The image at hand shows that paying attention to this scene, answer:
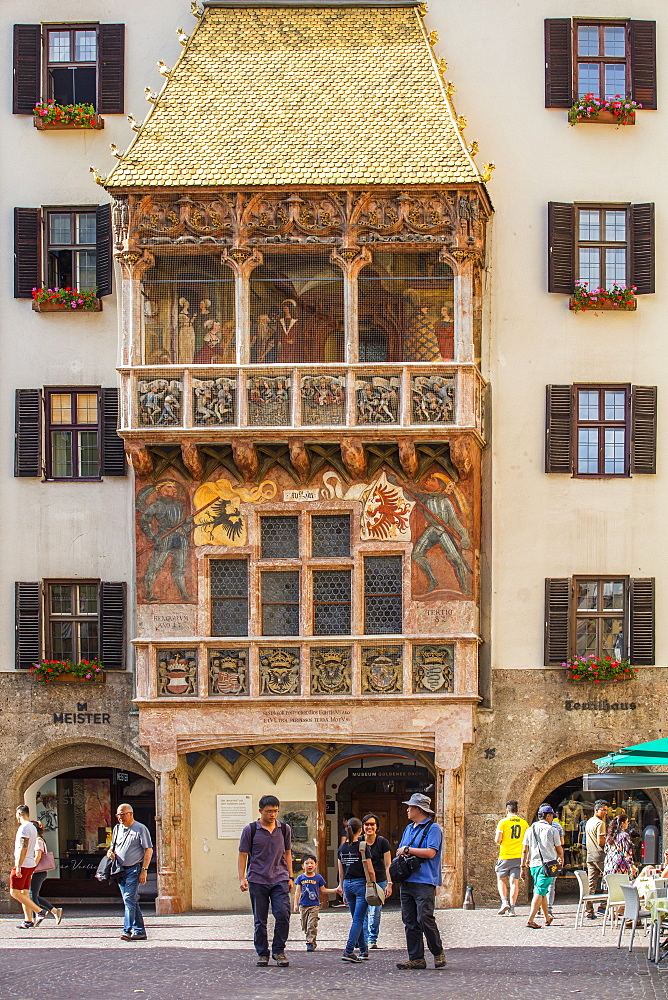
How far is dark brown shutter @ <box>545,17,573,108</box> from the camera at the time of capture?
93.7 ft

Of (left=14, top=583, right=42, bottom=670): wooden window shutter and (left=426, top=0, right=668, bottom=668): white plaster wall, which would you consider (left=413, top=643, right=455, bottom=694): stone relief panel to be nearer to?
(left=426, top=0, right=668, bottom=668): white plaster wall

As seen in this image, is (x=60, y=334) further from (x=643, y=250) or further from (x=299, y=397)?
(x=643, y=250)

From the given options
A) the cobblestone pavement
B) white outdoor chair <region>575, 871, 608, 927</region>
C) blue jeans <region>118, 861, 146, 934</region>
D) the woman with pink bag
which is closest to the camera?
the cobblestone pavement

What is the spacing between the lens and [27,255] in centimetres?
2878

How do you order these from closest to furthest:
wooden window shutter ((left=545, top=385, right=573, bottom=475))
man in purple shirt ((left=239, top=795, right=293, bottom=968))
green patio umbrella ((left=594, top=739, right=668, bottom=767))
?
man in purple shirt ((left=239, top=795, right=293, bottom=968)) → green patio umbrella ((left=594, top=739, right=668, bottom=767)) → wooden window shutter ((left=545, top=385, right=573, bottom=475))

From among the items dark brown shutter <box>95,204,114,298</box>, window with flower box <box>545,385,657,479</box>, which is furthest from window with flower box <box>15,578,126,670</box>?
window with flower box <box>545,385,657,479</box>

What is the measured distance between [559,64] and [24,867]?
49.8 feet

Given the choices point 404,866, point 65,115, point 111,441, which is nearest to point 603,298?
point 111,441

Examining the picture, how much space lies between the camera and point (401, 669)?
1069 inches

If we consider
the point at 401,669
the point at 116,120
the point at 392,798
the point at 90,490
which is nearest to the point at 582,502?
the point at 401,669

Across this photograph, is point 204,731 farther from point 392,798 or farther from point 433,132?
point 433,132

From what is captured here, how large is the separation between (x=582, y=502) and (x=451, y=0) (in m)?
8.63

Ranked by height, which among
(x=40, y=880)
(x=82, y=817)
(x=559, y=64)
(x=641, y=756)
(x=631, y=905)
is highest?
(x=559, y=64)

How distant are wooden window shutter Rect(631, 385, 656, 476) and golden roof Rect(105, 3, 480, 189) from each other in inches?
180
